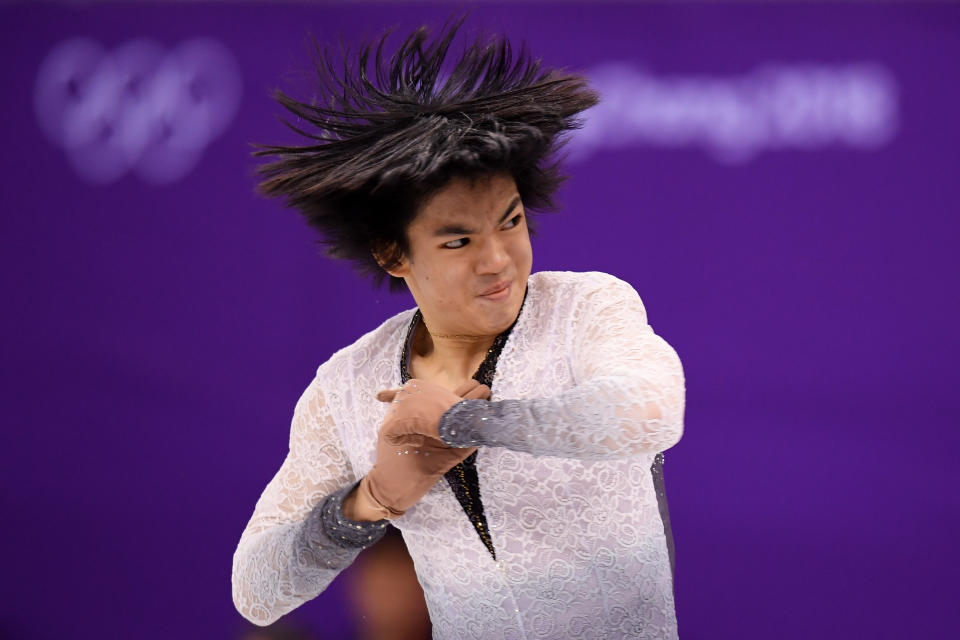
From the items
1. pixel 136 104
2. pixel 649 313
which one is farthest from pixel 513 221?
pixel 136 104

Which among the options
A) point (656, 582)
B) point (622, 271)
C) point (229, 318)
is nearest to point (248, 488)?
point (229, 318)

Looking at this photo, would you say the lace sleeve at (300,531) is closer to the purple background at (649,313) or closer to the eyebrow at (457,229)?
the eyebrow at (457,229)

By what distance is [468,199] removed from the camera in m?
1.50

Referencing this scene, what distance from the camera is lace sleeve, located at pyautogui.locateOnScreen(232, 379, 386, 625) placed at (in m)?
1.63

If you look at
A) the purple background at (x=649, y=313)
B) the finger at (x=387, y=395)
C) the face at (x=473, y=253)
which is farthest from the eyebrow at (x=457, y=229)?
the purple background at (x=649, y=313)

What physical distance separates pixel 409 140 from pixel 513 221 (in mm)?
192

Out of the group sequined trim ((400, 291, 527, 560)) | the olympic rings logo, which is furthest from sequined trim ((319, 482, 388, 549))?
the olympic rings logo

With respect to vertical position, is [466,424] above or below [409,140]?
below

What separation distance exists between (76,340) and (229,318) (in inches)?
19.6

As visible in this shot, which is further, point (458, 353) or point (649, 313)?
point (649, 313)

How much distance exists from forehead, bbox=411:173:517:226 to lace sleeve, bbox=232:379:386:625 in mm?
410

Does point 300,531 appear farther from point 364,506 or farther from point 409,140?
point 409,140

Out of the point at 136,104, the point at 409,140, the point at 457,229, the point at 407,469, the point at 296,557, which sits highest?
the point at 136,104

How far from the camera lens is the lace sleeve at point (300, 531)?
1629 millimetres
